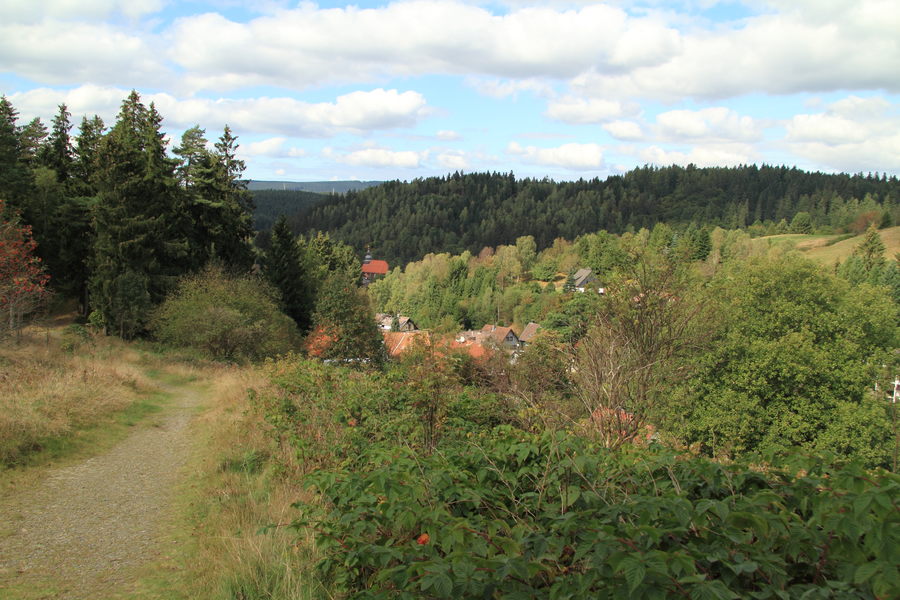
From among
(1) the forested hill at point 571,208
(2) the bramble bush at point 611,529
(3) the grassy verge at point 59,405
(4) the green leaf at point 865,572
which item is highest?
(1) the forested hill at point 571,208

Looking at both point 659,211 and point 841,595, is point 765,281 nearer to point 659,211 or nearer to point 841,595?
point 841,595

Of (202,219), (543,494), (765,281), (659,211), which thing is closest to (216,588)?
(543,494)

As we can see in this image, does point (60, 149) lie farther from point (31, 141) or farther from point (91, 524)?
point (91, 524)

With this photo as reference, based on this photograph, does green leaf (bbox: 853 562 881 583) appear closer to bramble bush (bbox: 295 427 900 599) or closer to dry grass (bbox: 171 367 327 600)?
bramble bush (bbox: 295 427 900 599)

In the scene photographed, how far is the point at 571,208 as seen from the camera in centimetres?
18188

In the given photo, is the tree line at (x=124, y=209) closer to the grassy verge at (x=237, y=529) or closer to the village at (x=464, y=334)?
the village at (x=464, y=334)

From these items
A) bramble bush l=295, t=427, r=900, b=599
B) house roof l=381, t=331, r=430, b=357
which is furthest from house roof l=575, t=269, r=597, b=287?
bramble bush l=295, t=427, r=900, b=599

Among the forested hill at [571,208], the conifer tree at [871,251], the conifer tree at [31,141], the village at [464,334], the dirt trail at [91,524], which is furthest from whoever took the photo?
the forested hill at [571,208]

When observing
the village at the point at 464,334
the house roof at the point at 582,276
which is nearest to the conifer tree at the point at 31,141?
the village at the point at 464,334

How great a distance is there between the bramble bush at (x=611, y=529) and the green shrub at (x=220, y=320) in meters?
20.0

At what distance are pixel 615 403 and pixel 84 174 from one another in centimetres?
3622

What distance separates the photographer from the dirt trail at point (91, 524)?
4562 millimetres

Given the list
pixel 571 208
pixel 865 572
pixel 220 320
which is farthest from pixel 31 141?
pixel 571 208

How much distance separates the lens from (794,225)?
418 feet
